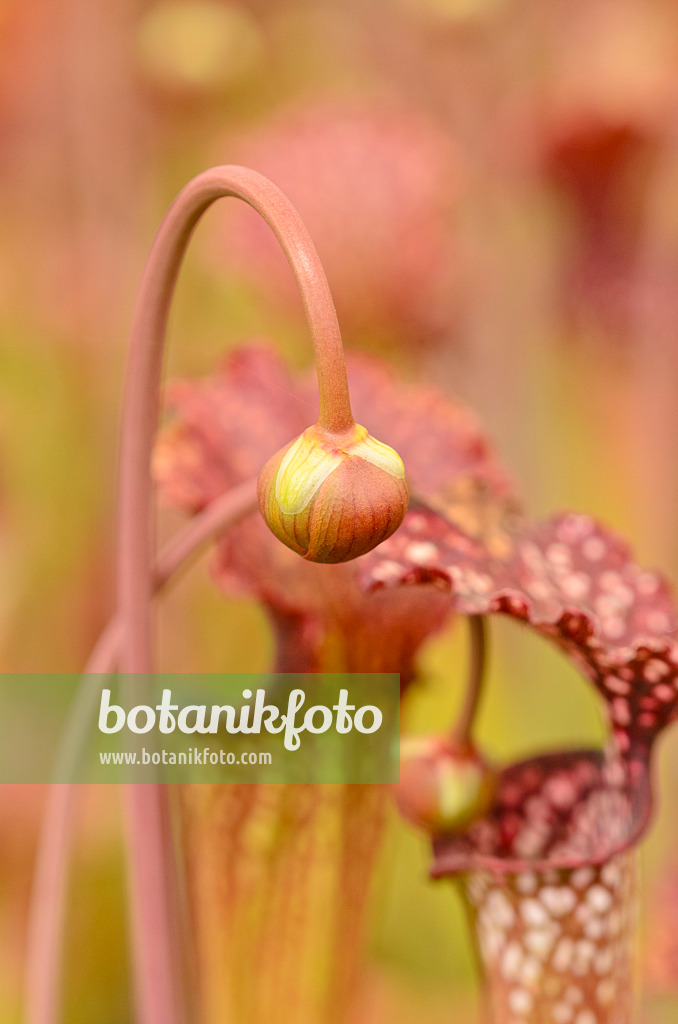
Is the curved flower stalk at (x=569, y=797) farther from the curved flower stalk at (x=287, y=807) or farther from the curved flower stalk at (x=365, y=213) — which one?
the curved flower stalk at (x=365, y=213)

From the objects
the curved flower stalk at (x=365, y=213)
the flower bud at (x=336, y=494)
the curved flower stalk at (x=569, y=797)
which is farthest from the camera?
the curved flower stalk at (x=365, y=213)

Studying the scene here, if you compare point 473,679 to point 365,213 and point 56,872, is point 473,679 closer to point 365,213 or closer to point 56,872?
point 56,872

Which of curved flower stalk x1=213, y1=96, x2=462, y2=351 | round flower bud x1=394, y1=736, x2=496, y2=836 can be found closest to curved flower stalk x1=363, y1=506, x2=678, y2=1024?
round flower bud x1=394, y1=736, x2=496, y2=836

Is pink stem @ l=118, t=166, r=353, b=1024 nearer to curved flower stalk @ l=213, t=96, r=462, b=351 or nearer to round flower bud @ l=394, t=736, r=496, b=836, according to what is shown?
round flower bud @ l=394, t=736, r=496, b=836

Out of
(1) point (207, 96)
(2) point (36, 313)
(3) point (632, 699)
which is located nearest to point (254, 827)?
(3) point (632, 699)

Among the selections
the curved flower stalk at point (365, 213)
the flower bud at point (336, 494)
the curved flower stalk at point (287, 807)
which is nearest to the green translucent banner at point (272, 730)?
the curved flower stalk at point (287, 807)
